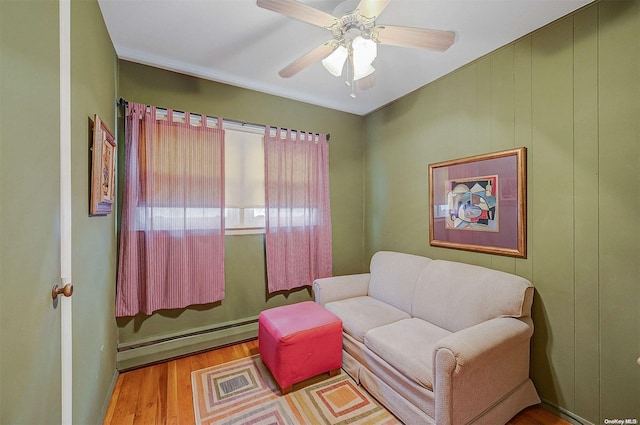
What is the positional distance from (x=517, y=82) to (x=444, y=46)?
0.85 metres

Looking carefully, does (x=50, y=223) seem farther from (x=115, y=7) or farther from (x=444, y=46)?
(x=444, y=46)

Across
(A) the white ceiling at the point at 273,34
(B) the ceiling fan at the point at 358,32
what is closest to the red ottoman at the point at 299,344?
(B) the ceiling fan at the point at 358,32

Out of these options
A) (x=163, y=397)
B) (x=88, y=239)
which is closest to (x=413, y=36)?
(x=88, y=239)

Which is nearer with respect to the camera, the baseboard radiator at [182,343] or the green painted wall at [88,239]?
the green painted wall at [88,239]

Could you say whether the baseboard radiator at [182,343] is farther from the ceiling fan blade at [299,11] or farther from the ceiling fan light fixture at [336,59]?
the ceiling fan blade at [299,11]

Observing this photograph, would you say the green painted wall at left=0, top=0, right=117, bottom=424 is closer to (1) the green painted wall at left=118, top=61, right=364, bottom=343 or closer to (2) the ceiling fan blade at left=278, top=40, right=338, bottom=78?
(1) the green painted wall at left=118, top=61, right=364, bottom=343

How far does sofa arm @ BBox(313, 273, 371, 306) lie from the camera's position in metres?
2.54

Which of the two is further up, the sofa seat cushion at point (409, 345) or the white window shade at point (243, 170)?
the white window shade at point (243, 170)

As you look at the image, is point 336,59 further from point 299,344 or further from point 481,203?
point 299,344

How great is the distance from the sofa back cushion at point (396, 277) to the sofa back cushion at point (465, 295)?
83 mm

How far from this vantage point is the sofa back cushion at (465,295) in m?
1.74

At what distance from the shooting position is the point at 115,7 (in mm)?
1687

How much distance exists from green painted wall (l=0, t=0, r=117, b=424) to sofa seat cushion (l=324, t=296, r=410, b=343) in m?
1.66

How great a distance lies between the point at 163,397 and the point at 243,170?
201cm
